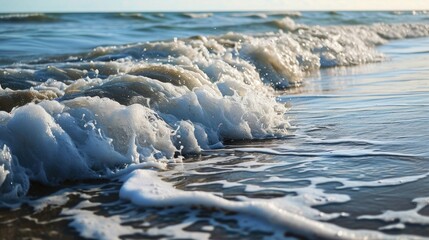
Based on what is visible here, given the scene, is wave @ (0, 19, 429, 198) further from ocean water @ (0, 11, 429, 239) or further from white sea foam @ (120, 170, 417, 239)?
white sea foam @ (120, 170, 417, 239)

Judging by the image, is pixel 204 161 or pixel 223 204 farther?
pixel 204 161

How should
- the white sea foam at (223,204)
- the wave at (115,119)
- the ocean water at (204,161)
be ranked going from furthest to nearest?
the wave at (115,119), the ocean water at (204,161), the white sea foam at (223,204)

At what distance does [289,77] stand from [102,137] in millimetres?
5734

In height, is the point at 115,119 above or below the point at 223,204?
above

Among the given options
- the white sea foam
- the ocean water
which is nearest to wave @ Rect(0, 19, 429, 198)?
the ocean water

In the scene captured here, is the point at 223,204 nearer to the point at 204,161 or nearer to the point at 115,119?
the point at 204,161

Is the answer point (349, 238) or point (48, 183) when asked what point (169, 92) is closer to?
point (48, 183)

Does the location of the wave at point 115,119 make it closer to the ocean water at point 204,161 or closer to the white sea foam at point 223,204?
the ocean water at point 204,161

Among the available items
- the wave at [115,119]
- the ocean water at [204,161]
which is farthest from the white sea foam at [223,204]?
the wave at [115,119]

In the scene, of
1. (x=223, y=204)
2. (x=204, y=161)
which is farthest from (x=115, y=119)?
(x=223, y=204)

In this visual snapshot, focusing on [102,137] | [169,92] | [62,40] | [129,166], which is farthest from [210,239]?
[62,40]

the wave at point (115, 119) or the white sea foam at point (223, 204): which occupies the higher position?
the wave at point (115, 119)

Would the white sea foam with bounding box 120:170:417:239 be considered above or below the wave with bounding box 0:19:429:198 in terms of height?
below

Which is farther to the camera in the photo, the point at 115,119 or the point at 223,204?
the point at 115,119
